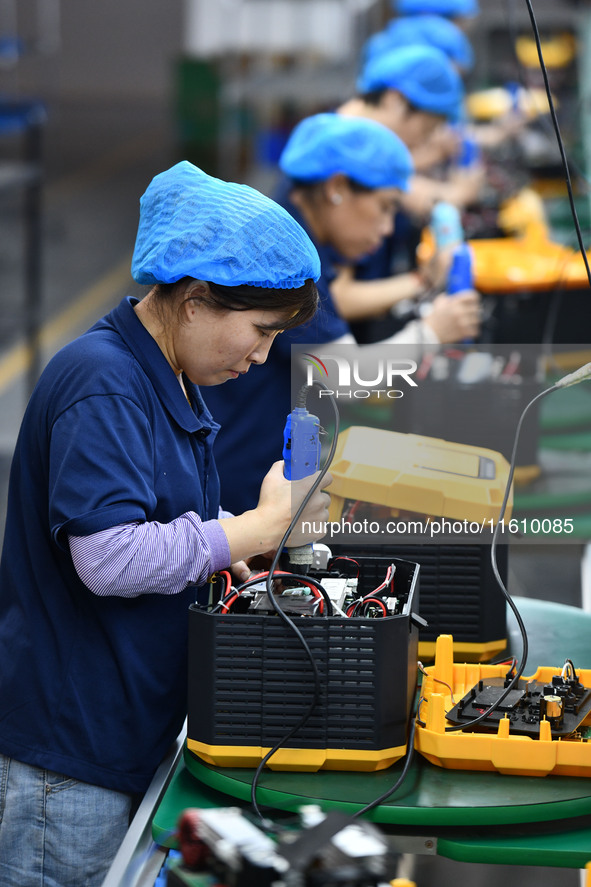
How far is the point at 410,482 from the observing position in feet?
5.10

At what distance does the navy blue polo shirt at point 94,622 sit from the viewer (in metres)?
1.34

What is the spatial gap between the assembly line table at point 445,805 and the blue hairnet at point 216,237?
1.98ft

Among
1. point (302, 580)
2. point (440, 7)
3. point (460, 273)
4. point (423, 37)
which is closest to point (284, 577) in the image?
point (302, 580)

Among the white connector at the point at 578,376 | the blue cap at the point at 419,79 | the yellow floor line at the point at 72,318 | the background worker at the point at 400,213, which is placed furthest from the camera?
the yellow floor line at the point at 72,318

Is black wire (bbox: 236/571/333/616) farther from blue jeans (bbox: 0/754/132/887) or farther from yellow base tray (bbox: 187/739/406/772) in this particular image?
blue jeans (bbox: 0/754/132/887)

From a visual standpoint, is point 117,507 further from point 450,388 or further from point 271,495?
point 450,388

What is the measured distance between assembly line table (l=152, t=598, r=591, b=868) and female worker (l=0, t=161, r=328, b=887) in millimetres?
147

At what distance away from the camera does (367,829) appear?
96cm

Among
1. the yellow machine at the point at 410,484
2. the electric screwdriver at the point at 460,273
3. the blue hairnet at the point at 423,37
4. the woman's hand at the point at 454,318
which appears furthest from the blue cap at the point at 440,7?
the yellow machine at the point at 410,484

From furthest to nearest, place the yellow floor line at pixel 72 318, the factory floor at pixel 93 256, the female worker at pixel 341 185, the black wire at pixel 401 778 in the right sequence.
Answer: the yellow floor line at pixel 72 318, the female worker at pixel 341 185, the factory floor at pixel 93 256, the black wire at pixel 401 778

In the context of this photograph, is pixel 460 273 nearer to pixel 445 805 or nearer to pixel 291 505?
pixel 291 505

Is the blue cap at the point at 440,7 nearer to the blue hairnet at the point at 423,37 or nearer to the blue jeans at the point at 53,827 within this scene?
the blue hairnet at the point at 423,37

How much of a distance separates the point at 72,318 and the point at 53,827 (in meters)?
5.66

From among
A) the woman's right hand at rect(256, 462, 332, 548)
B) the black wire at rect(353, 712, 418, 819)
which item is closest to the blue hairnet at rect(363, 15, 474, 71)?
the woman's right hand at rect(256, 462, 332, 548)
